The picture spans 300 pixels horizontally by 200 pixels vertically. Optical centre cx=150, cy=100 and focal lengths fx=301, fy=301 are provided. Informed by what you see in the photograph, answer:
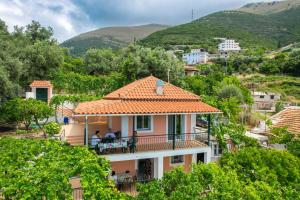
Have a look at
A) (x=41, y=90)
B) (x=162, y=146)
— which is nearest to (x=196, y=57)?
(x=41, y=90)

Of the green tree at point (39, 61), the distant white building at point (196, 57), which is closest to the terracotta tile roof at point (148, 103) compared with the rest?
the green tree at point (39, 61)

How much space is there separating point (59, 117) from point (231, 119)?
60.7 feet

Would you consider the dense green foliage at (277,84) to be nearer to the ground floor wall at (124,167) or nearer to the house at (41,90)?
the house at (41,90)

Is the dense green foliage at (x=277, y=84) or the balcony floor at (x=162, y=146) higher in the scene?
the dense green foliage at (x=277, y=84)

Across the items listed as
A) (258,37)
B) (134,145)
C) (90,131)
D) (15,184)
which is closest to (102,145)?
(134,145)

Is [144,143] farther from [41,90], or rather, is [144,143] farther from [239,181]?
[41,90]

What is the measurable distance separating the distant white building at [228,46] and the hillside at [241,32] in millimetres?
6373

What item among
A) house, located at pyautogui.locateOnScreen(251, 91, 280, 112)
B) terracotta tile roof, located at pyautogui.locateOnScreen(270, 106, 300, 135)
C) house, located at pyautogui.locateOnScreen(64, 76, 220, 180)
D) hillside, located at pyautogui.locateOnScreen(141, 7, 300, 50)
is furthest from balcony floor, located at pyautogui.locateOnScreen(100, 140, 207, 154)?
hillside, located at pyautogui.locateOnScreen(141, 7, 300, 50)

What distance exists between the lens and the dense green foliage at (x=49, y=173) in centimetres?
900

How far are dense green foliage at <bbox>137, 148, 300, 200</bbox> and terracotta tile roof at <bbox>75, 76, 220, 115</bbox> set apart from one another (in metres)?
5.99

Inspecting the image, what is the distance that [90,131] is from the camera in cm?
2133

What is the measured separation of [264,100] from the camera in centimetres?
6800

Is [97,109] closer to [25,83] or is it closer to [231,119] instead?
[231,119]

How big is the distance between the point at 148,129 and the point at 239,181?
8734 millimetres
